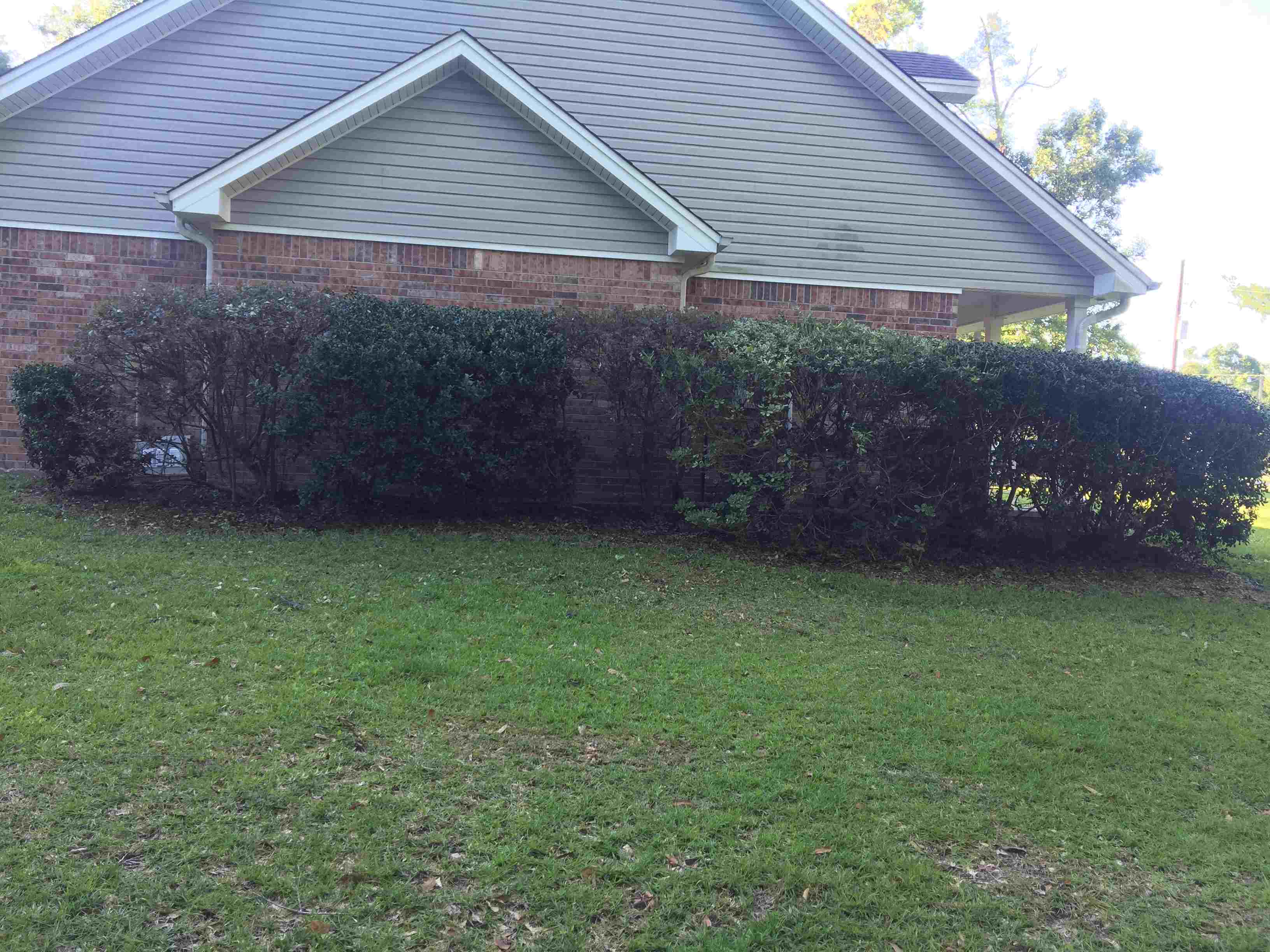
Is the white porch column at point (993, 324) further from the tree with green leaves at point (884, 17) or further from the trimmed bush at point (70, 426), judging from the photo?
the tree with green leaves at point (884, 17)

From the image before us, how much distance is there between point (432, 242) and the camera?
10148mm

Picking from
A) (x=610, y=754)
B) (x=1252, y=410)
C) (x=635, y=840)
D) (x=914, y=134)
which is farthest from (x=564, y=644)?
(x=914, y=134)

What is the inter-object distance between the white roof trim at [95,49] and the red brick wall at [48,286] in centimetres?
143

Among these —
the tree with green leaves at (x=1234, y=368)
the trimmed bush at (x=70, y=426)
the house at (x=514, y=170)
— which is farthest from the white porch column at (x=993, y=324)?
the tree with green leaves at (x=1234, y=368)

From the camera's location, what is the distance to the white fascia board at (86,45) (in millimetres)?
9641

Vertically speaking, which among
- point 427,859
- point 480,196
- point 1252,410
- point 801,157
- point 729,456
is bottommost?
point 427,859

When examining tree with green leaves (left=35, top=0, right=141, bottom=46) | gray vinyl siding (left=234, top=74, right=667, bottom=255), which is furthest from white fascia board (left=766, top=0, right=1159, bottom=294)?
tree with green leaves (left=35, top=0, right=141, bottom=46)

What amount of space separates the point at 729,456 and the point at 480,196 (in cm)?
430

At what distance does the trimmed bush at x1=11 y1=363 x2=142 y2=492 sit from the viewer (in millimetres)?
8094

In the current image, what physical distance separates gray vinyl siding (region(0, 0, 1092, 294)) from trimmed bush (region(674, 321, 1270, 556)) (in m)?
3.39

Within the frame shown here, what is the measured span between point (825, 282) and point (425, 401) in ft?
18.4

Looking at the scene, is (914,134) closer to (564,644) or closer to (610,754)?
(564,644)

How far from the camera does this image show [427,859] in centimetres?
343

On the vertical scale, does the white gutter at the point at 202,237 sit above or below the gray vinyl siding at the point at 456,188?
below
